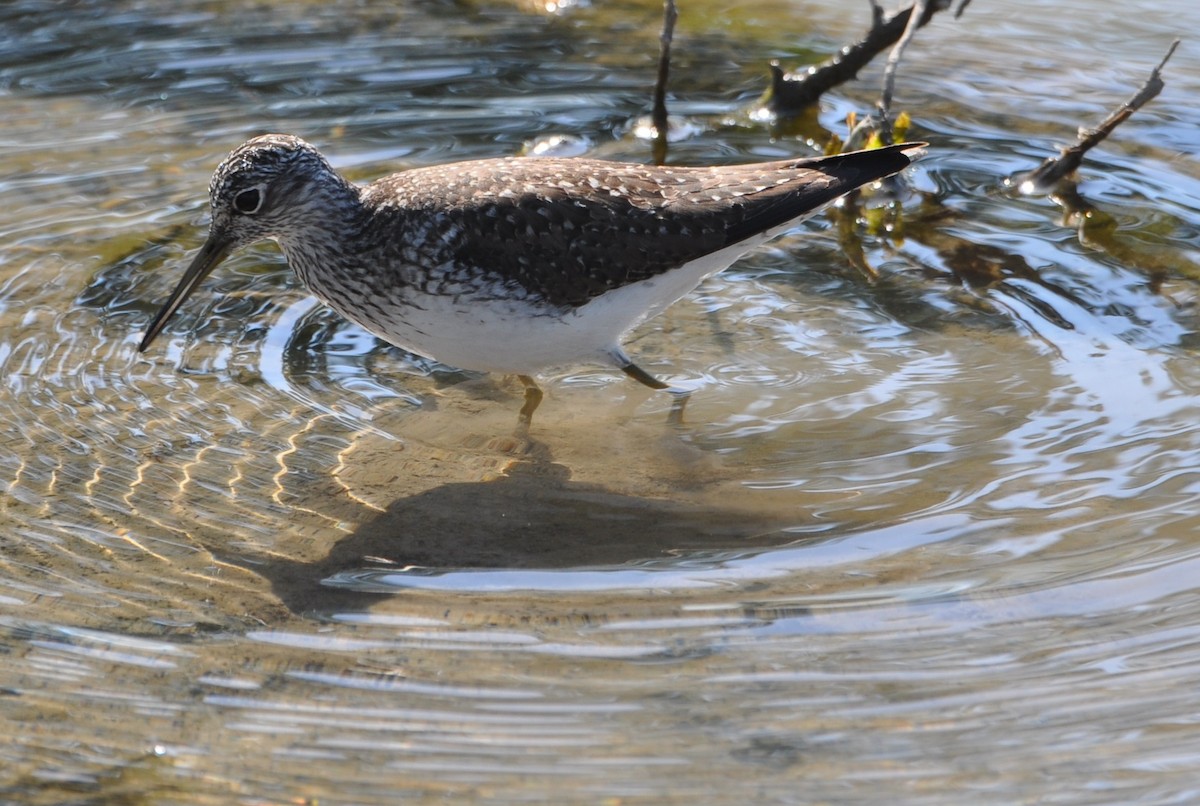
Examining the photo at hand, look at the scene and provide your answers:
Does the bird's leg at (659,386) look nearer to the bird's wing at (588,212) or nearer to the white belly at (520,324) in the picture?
the white belly at (520,324)

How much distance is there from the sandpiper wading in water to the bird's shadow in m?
0.80

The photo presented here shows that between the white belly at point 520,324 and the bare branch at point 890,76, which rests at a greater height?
the bare branch at point 890,76

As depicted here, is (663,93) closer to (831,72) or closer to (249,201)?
(831,72)

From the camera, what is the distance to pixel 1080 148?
9906mm

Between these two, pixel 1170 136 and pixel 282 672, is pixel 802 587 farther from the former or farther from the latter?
pixel 1170 136

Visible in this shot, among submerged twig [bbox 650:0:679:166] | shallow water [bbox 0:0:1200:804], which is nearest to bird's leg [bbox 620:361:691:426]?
shallow water [bbox 0:0:1200:804]

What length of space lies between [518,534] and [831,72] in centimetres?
654

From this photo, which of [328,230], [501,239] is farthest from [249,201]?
[501,239]

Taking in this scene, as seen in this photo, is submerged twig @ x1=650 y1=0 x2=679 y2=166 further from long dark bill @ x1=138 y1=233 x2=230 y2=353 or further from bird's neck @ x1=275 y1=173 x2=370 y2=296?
long dark bill @ x1=138 y1=233 x2=230 y2=353

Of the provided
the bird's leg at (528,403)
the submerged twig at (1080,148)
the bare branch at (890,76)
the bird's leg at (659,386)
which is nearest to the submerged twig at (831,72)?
the bare branch at (890,76)

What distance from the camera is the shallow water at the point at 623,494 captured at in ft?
15.9

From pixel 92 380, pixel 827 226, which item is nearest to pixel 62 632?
pixel 92 380

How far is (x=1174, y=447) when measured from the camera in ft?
22.4

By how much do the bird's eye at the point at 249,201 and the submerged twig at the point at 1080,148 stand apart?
5861mm
